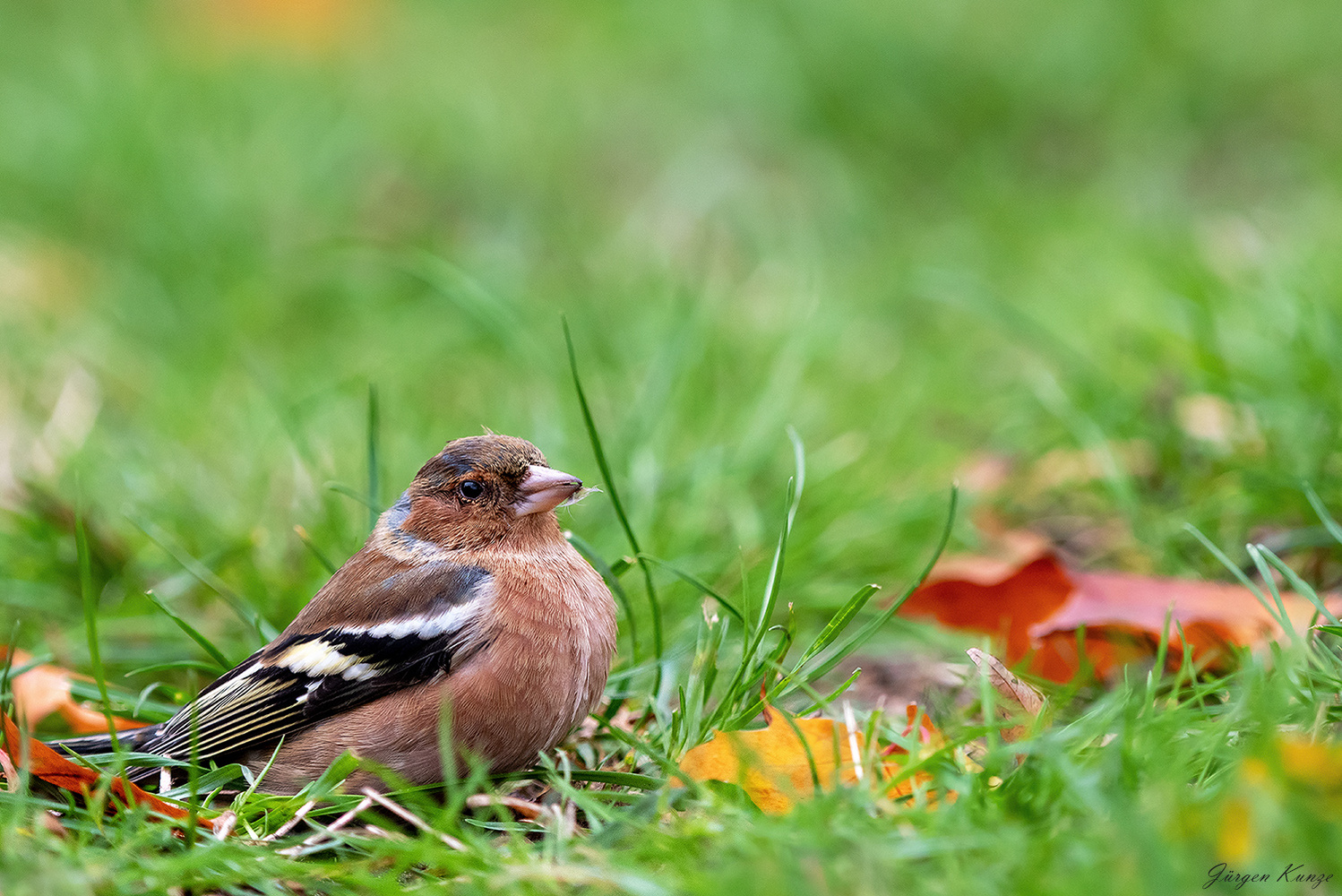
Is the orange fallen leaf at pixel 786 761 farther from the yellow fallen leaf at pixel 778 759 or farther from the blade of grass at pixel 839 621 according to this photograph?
the blade of grass at pixel 839 621

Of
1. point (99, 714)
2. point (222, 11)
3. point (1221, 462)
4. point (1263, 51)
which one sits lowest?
point (1221, 462)

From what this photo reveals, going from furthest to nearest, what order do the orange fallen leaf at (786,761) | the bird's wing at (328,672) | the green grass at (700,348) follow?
the bird's wing at (328,672)
the orange fallen leaf at (786,761)
the green grass at (700,348)

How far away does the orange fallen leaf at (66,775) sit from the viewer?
2.15 m

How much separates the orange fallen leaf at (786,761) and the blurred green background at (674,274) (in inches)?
36.5

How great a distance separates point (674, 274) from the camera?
559cm

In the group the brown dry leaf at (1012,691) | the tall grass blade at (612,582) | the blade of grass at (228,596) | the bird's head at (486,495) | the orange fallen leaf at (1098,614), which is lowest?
the orange fallen leaf at (1098,614)

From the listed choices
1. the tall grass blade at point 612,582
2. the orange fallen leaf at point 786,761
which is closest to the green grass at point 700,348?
the tall grass blade at point 612,582

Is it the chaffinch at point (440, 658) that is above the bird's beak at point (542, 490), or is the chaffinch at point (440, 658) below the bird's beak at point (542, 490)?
below

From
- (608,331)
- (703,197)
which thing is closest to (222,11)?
(703,197)

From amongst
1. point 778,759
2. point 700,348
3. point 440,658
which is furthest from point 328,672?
point 700,348

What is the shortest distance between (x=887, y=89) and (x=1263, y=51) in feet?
6.54

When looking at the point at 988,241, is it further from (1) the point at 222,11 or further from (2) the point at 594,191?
(1) the point at 222,11

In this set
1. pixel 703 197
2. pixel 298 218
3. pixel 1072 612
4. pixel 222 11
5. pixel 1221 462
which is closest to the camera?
pixel 1072 612

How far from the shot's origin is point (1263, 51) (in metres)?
6.89
